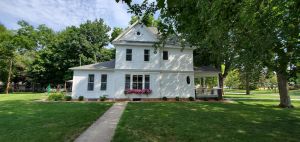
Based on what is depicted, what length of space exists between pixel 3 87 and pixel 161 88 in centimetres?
3466

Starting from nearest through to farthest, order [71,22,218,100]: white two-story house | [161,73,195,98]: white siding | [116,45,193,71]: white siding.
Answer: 1. [71,22,218,100]: white two-story house
2. [116,45,193,71]: white siding
3. [161,73,195,98]: white siding

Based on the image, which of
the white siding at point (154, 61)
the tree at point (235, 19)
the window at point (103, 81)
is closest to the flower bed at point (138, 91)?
the white siding at point (154, 61)

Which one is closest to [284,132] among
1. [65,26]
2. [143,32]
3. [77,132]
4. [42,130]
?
[77,132]

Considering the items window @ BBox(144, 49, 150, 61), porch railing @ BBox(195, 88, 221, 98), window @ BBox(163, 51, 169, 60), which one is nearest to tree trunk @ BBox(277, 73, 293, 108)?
porch railing @ BBox(195, 88, 221, 98)

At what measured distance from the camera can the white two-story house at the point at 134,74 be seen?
1966 centimetres

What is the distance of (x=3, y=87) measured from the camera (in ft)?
126

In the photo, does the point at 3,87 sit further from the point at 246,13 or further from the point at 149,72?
the point at 246,13

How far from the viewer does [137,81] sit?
20.1m

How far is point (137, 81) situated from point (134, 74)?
0.79 metres

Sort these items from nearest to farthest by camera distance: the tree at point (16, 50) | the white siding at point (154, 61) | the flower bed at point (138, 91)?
the flower bed at point (138, 91)
the white siding at point (154, 61)
the tree at point (16, 50)

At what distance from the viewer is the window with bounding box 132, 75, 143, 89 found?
65.7ft

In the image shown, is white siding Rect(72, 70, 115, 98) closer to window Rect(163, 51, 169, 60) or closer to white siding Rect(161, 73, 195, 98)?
white siding Rect(161, 73, 195, 98)

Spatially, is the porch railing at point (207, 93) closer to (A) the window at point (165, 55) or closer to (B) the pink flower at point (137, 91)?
(A) the window at point (165, 55)

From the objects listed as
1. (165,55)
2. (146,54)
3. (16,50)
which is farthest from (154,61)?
(16,50)
